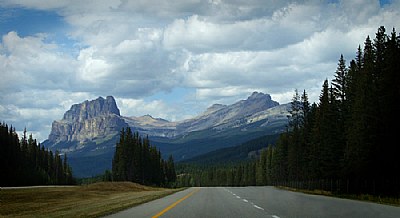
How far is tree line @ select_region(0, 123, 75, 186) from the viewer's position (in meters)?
95.6

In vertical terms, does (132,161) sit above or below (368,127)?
below

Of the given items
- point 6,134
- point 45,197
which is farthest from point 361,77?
point 6,134

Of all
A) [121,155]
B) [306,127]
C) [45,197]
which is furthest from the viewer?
[121,155]

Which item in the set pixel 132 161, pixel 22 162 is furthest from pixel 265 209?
pixel 132 161

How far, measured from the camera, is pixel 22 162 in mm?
112062

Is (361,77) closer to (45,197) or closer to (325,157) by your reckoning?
(325,157)

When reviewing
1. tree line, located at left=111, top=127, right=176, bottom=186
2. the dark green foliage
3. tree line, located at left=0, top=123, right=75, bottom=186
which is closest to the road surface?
the dark green foliage

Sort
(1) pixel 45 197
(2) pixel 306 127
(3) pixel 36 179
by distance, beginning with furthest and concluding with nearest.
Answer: (3) pixel 36 179 < (2) pixel 306 127 < (1) pixel 45 197

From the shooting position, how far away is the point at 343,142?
58.0m

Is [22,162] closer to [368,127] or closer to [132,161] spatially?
[132,161]

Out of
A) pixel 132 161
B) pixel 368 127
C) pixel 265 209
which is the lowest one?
pixel 265 209

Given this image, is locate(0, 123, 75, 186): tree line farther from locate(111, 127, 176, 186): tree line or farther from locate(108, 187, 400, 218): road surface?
locate(108, 187, 400, 218): road surface

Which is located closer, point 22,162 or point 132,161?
point 22,162

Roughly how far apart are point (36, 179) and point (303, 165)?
206 ft
